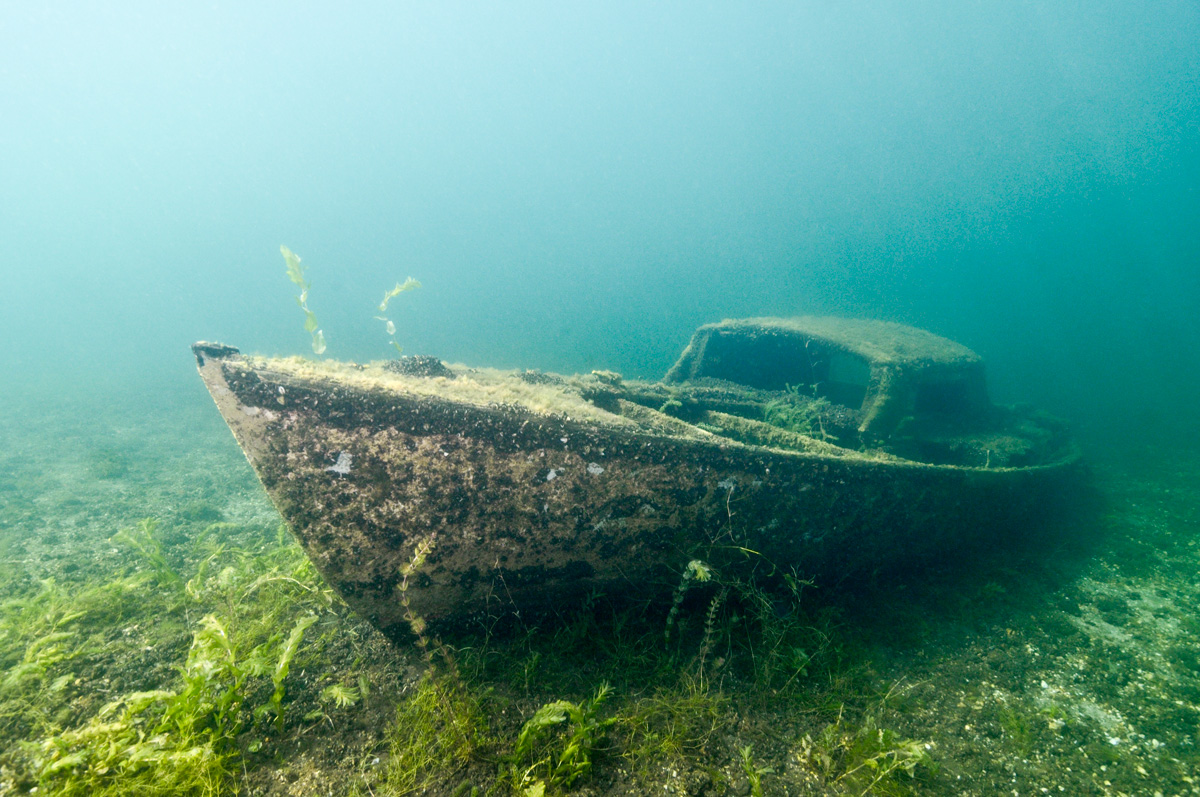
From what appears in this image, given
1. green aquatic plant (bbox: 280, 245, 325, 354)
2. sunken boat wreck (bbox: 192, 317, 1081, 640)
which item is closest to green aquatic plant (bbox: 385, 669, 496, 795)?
sunken boat wreck (bbox: 192, 317, 1081, 640)

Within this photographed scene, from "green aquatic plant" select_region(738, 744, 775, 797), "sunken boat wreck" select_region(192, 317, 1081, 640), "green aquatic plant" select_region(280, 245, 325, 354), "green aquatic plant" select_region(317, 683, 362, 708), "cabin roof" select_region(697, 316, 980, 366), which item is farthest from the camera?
"cabin roof" select_region(697, 316, 980, 366)

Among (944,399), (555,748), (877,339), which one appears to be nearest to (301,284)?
(555,748)

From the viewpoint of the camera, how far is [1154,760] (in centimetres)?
245

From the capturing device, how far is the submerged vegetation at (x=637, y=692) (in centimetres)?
222

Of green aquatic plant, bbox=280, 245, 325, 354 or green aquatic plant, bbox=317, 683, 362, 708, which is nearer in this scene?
green aquatic plant, bbox=317, 683, 362, 708

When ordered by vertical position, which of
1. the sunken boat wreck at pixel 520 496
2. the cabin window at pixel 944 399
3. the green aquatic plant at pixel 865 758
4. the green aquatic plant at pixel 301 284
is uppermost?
the green aquatic plant at pixel 301 284

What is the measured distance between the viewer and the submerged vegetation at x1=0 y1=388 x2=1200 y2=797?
87.5 inches

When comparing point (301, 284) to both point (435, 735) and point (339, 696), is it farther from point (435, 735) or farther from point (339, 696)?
point (435, 735)

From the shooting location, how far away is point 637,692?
2736 mm

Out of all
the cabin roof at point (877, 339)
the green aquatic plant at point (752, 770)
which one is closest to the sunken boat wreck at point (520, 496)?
the green aquatic plant at point (752, 770)

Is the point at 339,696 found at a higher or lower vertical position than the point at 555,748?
higher

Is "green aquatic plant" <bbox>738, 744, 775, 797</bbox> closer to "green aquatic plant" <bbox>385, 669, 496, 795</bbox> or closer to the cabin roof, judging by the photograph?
"green aquatic plant" <bbox>385, 669, 496, 795</bbox>

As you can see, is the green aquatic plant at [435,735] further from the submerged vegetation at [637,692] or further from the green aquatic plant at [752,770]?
the green aquatic plant at [752,770]

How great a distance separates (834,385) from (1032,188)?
143884 millimetres
